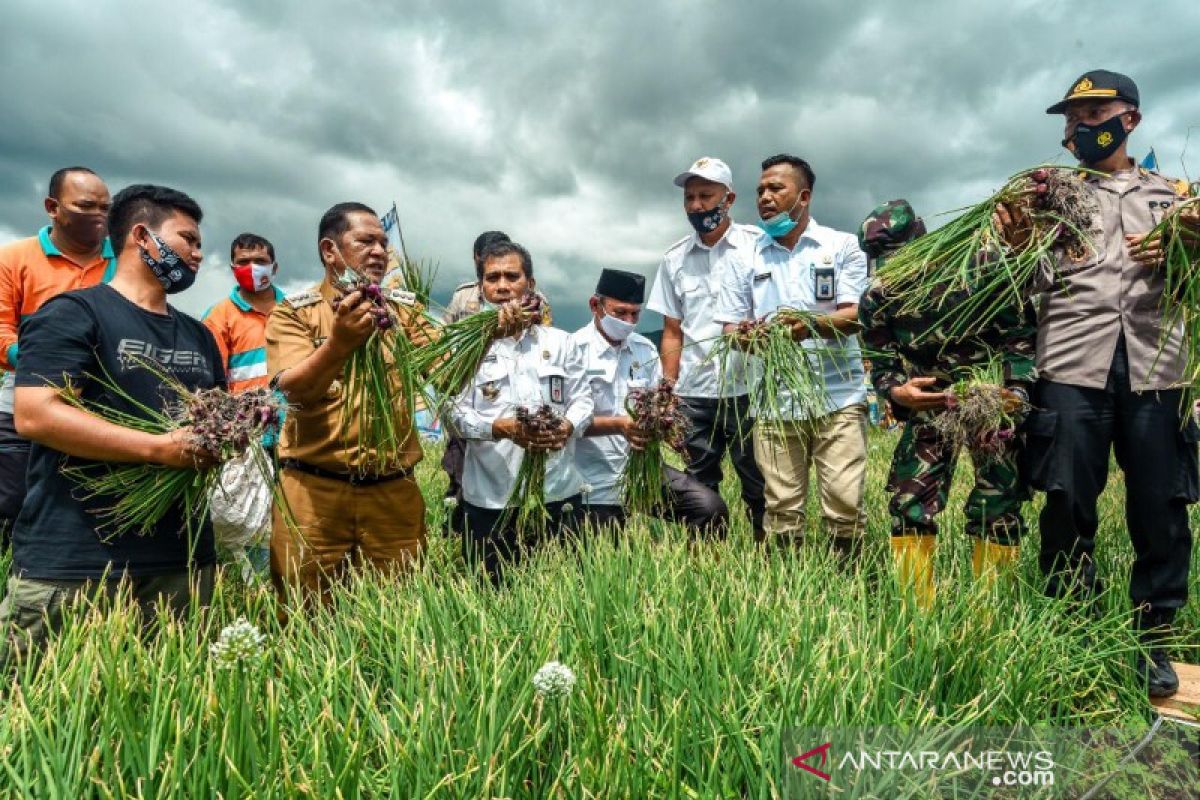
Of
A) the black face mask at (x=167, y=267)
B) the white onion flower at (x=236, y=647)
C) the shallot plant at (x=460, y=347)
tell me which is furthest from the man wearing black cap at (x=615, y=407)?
the white onion flower at (x=236, y=647)

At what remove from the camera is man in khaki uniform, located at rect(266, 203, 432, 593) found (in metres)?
3.00

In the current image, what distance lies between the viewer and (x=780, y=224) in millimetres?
4090

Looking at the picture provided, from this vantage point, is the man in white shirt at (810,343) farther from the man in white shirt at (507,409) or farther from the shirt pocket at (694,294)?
the man in white shirt at (507,409)

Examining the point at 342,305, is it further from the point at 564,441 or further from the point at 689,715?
the point at 689,715

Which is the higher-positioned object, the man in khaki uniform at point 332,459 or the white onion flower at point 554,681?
the man in khaki uniform at point 332,459

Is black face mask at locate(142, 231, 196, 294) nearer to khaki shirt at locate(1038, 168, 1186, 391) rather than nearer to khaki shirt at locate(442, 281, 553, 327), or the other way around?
khaki shirt at locate(442, 281, 553, 327)

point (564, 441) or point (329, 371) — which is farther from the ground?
point (329, 371)

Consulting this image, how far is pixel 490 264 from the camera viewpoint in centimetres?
373

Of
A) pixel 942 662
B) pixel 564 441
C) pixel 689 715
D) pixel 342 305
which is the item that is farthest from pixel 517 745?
pixel 564 441

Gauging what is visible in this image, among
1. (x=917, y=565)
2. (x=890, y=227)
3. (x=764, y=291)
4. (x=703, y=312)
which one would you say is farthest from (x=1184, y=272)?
(x=703, y=312)

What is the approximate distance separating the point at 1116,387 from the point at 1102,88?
1.17 m

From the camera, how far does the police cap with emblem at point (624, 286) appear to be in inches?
175

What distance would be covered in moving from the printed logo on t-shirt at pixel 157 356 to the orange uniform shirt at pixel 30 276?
140cm

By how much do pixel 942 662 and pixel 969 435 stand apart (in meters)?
1.15
